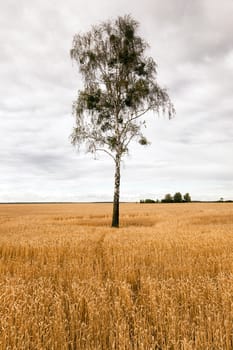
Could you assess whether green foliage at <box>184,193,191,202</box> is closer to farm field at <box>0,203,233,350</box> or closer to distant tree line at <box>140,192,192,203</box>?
distant tree line at <box>140,192,192,203</box>

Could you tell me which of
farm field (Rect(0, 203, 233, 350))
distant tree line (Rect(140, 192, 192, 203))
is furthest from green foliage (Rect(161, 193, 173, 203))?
farm field (Rect(0, 203, 233, 350))

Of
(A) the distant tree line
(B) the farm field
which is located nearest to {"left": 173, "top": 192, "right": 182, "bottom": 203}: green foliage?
(A) the distant tree line

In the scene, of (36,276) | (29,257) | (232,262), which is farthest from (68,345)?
(29,257)

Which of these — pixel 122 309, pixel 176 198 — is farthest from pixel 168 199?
pixel 122 309

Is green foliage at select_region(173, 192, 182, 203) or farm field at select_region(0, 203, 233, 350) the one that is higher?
green foliage at select_region(173, 192, 182, 203)

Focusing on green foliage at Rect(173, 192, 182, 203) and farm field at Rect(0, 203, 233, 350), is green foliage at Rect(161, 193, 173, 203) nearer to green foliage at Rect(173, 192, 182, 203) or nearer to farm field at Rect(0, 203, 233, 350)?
green foliage at Rect(173, 192, 182, 203)

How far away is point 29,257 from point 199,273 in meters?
5.57

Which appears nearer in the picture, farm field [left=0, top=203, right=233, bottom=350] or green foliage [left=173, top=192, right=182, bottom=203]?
farm field [left=0, top=203, right=233, bottom=350]

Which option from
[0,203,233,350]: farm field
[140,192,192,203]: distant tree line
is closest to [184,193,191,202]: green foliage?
[140,192,192,203]: distant tree line

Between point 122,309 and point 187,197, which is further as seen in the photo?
point 187,197

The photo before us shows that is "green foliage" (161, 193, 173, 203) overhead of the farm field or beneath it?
overhead

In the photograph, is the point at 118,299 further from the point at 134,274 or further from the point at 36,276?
the point at 36,276

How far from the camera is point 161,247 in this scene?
32.5 ft

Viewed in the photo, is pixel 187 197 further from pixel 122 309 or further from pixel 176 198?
pixel 122 309
